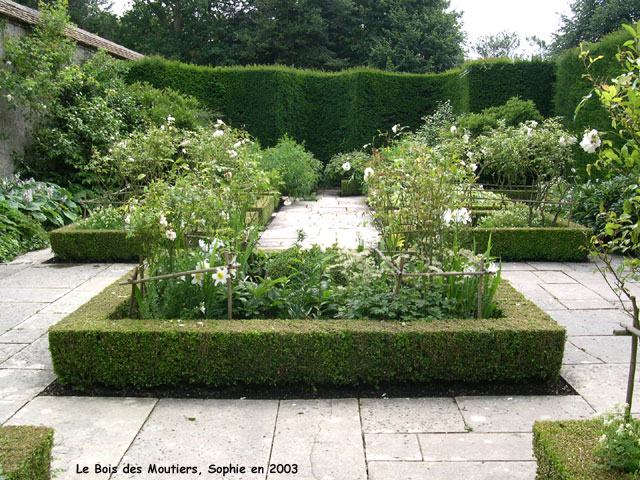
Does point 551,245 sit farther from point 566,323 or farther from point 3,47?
point 3,47

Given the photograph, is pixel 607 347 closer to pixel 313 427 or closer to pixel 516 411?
pixel 516 411

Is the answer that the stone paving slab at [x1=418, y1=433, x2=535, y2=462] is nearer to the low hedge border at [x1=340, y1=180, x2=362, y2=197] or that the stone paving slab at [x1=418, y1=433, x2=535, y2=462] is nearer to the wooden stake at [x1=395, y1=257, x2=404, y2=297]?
the wooden stake at [x1=395, y1=257, x2=404, y2=297]

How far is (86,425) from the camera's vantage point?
2781 mm

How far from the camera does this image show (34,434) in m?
1.97

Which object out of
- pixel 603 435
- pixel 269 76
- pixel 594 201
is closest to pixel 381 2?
pixel 269 76

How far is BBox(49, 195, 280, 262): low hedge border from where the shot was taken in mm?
6309

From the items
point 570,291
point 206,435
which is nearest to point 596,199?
point 570,291

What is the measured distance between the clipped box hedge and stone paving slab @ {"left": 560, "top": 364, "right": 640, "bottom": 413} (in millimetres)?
2907

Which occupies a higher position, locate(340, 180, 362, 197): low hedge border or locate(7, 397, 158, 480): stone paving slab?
locate(340, 180, 362, 197): low hedge border

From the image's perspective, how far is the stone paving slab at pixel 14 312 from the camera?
4.27m

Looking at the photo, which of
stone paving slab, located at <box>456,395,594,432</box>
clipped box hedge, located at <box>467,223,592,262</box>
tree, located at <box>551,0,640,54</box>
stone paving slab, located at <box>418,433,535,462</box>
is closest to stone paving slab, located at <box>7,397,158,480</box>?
stone paving slab, located at <box>418,433,535,462</box>

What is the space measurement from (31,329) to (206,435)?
2237mm

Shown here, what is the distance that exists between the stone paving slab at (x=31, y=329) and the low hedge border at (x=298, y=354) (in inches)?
39.7

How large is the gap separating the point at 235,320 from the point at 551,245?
174 inches
